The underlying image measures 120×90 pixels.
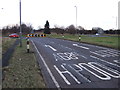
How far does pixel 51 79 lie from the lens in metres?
5.36

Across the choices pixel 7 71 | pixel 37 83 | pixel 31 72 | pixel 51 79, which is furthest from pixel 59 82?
pixel 7 71

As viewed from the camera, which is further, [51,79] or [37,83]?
[51,79]

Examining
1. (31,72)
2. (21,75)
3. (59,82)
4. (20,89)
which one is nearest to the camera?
(20,89)

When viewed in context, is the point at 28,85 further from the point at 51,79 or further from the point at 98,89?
the point at 98,89

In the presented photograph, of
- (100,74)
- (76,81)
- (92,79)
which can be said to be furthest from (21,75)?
(100,74)

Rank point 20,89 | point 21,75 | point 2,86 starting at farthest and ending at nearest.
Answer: point 21,75 < point 2,86 < point 20,89

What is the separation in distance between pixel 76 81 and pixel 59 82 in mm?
603

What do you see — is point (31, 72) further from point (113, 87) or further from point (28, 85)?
point (113, 87)

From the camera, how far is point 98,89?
4.39m

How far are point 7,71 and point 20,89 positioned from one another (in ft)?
7.22

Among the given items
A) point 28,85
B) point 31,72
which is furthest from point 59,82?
point 31,72

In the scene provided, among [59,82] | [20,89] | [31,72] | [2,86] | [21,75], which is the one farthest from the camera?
[31,72]

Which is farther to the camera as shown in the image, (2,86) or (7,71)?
(7,71)

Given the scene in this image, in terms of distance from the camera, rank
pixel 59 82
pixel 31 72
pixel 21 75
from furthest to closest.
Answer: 1. pixel 31 72
2. pixel 21 75
3. pixel 59 82
